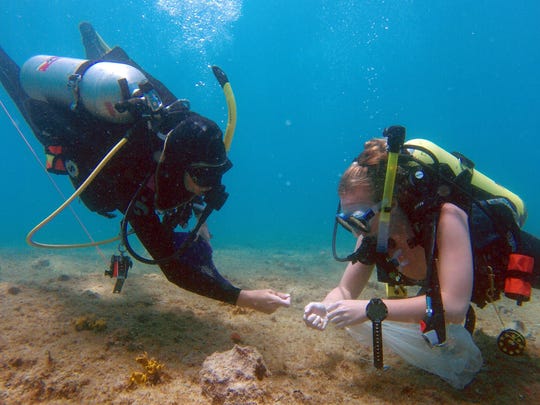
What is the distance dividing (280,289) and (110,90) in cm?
478

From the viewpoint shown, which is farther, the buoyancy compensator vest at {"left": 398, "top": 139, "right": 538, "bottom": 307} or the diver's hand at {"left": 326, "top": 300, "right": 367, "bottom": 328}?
the buoyancy compensator vest at {"left": 398, "top": 139, "right": 538, "bottom": 307}

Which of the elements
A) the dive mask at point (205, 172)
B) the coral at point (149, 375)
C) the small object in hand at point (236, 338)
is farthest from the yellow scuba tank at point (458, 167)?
the coral at point (149, 375)

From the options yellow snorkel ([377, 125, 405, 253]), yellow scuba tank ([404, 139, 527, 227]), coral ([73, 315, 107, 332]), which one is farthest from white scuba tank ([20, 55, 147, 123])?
yellow scuba tank ([404, 139, 527, 227])

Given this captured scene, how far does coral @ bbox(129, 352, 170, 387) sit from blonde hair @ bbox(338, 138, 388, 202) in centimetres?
196

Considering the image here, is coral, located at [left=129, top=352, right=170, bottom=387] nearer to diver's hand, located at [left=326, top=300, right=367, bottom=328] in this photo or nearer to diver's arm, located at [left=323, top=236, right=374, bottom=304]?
diver's hand, located at [left=326, top=300, right=367, bottom=328]

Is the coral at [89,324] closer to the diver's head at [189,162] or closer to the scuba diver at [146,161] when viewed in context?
the scuba diver at [146,161]

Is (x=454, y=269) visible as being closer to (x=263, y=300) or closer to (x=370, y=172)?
(x=370, y=172)

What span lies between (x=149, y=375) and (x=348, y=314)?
153 centimetres

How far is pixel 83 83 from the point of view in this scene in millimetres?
3338

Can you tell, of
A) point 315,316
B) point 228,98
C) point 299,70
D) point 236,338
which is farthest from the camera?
point 299,70

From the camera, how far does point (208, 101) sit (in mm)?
117688

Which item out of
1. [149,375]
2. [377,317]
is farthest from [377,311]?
[149,375]

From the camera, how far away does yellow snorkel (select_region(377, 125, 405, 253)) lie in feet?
7.31

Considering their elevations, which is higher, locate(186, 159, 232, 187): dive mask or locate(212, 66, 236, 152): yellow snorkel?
locate(212, 66, 236, 152): yellow snorkel
